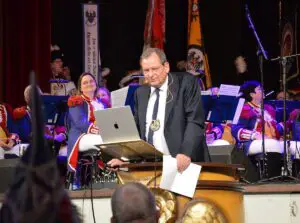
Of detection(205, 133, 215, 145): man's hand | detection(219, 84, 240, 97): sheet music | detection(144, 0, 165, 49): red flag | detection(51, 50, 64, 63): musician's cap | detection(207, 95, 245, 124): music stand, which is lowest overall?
detection(205, 133, 215, 145): man's hand

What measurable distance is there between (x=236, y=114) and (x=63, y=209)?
25.4ft

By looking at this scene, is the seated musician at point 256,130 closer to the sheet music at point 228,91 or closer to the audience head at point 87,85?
the sheet music at point 228,91

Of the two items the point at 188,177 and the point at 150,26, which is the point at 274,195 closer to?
the point at 188,177

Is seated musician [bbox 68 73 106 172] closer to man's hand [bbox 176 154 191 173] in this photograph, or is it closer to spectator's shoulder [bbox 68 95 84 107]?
spectator's shoulder [bbox 68 95 84 107]

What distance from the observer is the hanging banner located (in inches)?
479

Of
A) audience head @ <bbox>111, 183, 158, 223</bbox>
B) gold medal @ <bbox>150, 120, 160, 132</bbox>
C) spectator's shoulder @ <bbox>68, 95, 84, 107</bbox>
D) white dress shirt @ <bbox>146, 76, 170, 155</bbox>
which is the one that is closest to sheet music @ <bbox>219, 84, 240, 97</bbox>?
spectator's shoulder @ <bbox>68, 95, 84, 107</bbox>

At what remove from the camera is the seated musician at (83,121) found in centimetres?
821

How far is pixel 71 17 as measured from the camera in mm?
13719

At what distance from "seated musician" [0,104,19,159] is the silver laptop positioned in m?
4.48

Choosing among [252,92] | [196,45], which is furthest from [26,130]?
[196,45]

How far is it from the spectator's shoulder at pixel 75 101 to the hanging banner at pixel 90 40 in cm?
360

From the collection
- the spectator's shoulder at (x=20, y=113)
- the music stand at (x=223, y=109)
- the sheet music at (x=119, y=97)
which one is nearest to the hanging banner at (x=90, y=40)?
the spectator's shoulder at (x=20, y=113)

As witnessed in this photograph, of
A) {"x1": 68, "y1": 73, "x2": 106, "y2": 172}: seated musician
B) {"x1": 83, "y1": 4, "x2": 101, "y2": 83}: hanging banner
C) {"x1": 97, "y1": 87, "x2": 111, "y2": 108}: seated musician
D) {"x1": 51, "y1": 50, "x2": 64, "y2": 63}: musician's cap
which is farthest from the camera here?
{"x1": 51, "y1": 50, "x2": 64, "y2": 63}: musician's cap

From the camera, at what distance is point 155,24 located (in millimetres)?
13039
